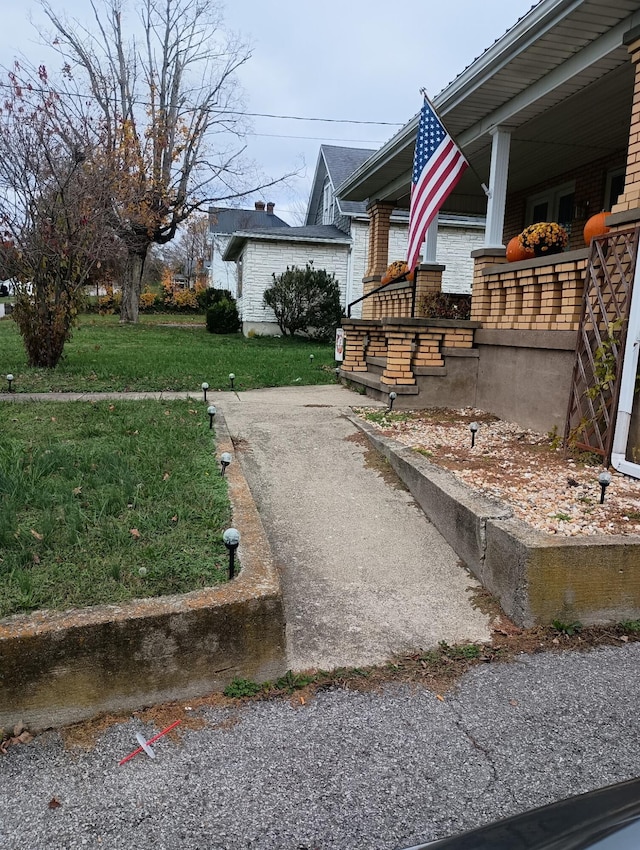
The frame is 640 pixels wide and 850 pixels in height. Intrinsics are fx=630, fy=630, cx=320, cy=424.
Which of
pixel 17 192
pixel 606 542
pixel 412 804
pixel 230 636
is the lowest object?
pixel 412 804

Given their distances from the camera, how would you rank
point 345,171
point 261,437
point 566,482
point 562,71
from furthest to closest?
point 345,171 → point 562,71 → point 261,437 → point 566,482

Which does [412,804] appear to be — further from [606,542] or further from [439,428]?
[439,428]

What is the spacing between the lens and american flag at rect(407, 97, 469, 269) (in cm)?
654

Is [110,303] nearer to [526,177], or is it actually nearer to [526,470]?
[526,177]

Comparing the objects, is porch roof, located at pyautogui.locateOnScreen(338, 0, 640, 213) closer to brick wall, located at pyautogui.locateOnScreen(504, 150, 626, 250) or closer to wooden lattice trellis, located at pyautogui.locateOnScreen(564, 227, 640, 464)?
brick wall, located at pyautogui.locateOnScreen(504, 150, 626, 250)

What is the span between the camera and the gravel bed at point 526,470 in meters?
3.40

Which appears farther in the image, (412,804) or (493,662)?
(493,662)

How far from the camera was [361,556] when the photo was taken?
3.67 metres

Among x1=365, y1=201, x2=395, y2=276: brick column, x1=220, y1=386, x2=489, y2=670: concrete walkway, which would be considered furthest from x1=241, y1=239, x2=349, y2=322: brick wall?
x1=220, y1=386, x2=489, y2=670: concrete walkway

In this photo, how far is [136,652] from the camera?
2.36m

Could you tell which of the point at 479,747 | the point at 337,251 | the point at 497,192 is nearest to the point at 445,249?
the point at 337,251

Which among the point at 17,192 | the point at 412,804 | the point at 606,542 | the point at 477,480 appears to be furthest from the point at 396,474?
the point at 17,192

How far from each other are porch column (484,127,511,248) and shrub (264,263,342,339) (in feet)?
35.3

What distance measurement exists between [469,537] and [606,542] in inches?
30.2
